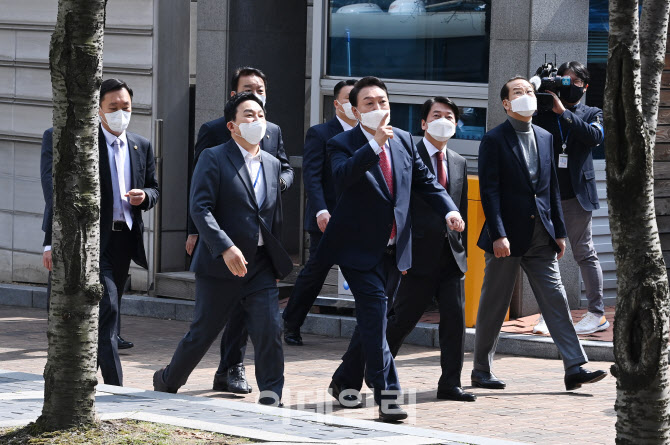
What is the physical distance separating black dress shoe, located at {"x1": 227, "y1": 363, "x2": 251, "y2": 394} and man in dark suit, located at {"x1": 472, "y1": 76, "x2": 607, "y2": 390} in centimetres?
147

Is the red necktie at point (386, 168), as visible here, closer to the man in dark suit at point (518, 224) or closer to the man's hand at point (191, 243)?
the man in dark suit at point (518, 224)

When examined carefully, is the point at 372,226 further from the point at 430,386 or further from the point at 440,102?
the point at 430,386

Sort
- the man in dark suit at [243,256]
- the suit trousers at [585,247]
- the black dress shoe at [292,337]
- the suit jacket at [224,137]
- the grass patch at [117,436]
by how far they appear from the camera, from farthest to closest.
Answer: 1. the black dress shoe at [292,337]
2. the suit trousers at [585,247]
3. the suit jacket at [224,137]
4. the man in dark suit at [243,256]
5. the grass patch at [117,436]

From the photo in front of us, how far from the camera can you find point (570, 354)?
810cm

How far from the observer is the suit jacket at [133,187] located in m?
8.02

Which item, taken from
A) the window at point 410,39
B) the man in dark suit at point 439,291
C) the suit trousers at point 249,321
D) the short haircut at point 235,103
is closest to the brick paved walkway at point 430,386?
the man in dark suit at point 439,291

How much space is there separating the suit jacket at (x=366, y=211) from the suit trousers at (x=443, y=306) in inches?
16.8

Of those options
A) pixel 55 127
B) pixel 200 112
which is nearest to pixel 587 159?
pixel 200 112

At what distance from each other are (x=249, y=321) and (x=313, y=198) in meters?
1.87

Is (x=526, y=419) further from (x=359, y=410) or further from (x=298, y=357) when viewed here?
(x=298, y=357)

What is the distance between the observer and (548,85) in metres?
9.72

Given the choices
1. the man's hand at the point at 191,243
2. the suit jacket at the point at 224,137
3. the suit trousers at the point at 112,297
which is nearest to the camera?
the suit trousers at the point at 112,297

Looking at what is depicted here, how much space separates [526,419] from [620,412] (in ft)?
7.52

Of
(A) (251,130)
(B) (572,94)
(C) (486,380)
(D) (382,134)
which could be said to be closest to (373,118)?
(D) (382,134)
